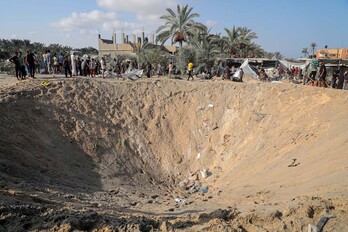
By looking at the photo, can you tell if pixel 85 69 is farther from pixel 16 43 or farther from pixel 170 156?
pixel 16 43

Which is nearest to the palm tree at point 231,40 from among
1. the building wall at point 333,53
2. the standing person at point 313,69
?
the building wall at point 333,53

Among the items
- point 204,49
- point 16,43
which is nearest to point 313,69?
point 204,49

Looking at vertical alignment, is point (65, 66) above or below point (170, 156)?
above

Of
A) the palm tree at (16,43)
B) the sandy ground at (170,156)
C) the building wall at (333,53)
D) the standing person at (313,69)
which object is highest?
the palm tree at (16,43)

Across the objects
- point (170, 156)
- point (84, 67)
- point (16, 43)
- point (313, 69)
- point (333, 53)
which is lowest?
point (170, 156)

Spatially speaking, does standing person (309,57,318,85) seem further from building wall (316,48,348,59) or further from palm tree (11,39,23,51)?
palm tree (11,39,23,51)

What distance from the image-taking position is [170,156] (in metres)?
11.9

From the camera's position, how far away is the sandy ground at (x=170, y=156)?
4445mm

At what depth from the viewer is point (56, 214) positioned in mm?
4363

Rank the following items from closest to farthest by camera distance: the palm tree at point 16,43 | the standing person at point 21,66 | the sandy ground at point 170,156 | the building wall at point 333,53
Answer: the sandy ground at point 170,156
the standing person at point 21,66
the building wall at point 333,53
the palm tree at point 16,43

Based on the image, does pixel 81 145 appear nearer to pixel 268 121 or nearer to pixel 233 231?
pixel 268 121

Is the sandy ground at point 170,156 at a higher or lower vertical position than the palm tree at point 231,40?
lower

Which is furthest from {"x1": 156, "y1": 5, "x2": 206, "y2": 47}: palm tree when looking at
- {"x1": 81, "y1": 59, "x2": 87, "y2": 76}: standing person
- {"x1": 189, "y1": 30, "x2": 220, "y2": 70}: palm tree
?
{"x1": 81, "y1": 59, "x2": 87, "y2": 76}: standing person

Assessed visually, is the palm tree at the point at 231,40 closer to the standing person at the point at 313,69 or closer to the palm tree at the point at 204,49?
the palm tree at the point at 204,49
